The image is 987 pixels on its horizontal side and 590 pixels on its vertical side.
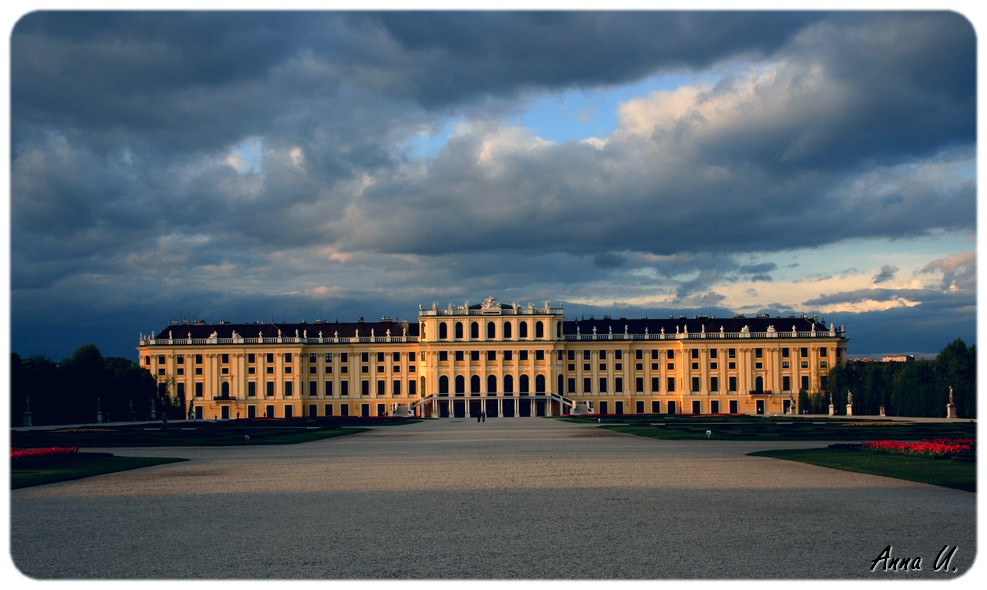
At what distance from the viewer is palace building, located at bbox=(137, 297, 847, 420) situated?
116 metres

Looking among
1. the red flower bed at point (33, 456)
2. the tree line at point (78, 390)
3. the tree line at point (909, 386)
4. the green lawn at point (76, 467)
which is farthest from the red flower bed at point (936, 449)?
the tree line at point (78, 390)

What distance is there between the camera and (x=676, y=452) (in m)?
31.3

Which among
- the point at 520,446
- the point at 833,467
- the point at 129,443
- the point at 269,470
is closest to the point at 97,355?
the point at 129,443

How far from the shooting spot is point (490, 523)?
15.3 meters

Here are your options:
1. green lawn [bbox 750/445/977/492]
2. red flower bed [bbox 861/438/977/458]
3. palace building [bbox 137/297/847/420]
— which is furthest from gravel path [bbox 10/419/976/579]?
palace building [bbox 137/297/847/420]

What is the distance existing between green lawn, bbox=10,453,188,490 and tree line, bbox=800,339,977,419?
59.0 meters

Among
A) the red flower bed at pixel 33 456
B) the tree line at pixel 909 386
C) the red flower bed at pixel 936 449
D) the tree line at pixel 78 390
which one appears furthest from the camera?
the tree line at pixel 909 386

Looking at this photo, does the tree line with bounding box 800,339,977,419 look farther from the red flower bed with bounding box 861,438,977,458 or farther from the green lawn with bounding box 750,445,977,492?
the green lawn with bounding box 750,445,977,492

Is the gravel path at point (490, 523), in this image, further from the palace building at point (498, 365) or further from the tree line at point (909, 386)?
the palace building at point (498, 365)

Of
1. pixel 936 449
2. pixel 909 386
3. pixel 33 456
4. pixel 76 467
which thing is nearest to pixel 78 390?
pixel 33 456

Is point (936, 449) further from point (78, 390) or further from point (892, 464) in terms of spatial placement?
point (78, 390)

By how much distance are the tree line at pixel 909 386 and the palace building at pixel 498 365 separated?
62.1 ft

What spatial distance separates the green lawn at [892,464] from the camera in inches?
828

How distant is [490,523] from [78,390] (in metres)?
63.5
